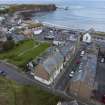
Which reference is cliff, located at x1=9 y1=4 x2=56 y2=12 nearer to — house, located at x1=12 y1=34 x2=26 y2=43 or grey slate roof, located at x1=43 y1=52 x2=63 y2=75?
house, located at x1=12 y1=34 x2=26 y2=43

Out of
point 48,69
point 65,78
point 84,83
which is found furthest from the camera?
point 65,78

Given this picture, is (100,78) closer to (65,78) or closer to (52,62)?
(65,78)

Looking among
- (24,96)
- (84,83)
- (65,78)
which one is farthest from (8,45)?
(84,83)

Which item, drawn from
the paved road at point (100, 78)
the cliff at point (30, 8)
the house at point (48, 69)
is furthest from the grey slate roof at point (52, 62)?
the cliff at point (30, 8)

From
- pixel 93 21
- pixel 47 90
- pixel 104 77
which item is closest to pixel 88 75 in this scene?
pixel 104 77

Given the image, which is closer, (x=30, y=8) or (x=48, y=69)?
(x=48, y=69)

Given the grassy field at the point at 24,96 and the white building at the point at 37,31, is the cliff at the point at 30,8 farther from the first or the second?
the grassy field at the point at 24,96
